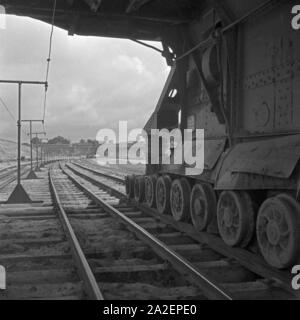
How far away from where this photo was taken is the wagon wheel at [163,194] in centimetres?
1030

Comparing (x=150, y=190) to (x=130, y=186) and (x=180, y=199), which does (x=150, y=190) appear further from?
(x=180, y=199)

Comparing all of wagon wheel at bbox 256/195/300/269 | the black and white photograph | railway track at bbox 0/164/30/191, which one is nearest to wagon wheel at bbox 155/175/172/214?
the black and white photograph

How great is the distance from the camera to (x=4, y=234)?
344 inches

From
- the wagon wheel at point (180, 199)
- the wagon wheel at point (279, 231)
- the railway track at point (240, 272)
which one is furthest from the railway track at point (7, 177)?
the wagon wheel at point (279, 231)

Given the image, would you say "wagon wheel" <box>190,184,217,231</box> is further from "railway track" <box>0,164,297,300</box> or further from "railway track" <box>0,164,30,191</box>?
"railway track" <box>0,164,30,191</box>

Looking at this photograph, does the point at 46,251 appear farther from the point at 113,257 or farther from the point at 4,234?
the point at 4,234

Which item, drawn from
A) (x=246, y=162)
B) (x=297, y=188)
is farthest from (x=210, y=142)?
(x=297, y=188)

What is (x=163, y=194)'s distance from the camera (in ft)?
34.7

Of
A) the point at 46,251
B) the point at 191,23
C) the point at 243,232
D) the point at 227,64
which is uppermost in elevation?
the point at 191,23

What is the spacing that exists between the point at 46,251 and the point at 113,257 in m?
1.18

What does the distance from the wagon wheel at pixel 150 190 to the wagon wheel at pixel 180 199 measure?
156 cm

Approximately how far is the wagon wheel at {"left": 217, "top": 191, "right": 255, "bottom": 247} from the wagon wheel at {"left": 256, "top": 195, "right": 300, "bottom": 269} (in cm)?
40

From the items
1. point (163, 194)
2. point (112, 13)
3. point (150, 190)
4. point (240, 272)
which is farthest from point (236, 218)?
point (112, 13)

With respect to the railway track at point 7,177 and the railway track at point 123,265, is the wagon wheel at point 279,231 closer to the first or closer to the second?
the railway track at point 123,265
